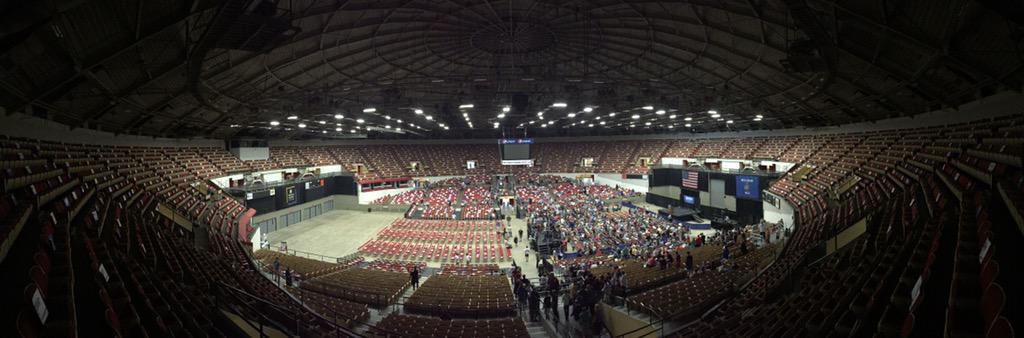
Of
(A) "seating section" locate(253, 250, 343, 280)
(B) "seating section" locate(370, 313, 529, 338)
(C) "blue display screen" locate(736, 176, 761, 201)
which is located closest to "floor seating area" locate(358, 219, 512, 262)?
(A) "seating section" locate(253, 250, 343, 280)

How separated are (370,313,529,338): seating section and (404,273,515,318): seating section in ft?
3.00

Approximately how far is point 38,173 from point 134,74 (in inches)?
292

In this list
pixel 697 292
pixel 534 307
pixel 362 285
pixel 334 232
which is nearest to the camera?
pixel 697 292

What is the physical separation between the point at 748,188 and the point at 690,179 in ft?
22.5

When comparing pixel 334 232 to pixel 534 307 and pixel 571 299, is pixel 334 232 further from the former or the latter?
pixel 571 299

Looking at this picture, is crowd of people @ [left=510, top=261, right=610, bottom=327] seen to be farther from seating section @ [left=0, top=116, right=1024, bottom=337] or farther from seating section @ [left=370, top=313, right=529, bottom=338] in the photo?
seating section @ [left=370, top=313, right=529, bottom=338]

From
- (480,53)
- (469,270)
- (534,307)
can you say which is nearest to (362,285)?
(469,270)

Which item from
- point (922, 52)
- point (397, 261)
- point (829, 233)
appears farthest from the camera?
point (397, 261)

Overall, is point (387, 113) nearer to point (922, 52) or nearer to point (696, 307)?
point (696, 307)

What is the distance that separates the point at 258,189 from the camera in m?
33.2

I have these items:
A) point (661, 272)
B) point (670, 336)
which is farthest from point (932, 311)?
point (661, 272)

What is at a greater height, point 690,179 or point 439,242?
point 690,179

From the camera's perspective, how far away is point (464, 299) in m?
14.2

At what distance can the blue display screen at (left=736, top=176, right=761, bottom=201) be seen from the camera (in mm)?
31628
